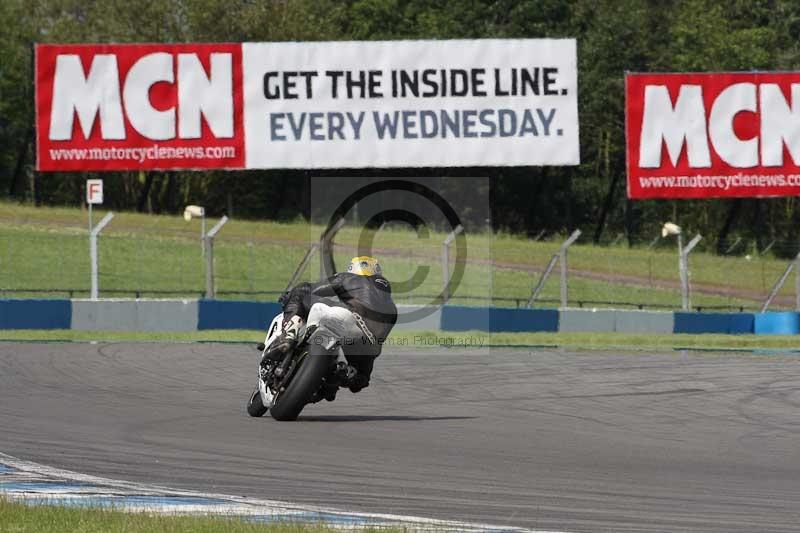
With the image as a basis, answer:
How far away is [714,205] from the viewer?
60531 mm

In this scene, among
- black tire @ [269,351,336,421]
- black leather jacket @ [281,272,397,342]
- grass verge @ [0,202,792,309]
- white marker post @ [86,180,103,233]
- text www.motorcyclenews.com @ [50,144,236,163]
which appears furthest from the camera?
grass verge @ [0,202,792,309]

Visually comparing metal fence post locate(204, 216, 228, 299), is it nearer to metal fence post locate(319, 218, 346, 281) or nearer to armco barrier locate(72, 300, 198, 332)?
armco barrier locate(72, 300, 198, 332)

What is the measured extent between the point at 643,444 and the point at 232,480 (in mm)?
3342

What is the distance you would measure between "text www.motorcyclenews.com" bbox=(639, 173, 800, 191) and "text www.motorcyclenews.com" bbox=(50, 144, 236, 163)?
8.23 meters

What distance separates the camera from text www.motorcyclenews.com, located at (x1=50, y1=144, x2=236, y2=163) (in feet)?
90.2

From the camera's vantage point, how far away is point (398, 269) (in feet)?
103

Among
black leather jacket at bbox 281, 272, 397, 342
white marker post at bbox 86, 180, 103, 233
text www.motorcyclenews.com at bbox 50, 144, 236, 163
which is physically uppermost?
text www.motorcyclenews.com at bbox 50, 144, 236, 163

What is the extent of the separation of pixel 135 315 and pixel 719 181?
1175 cm

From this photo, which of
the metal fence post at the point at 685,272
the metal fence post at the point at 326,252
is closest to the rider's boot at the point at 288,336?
the metal fence post at the point at 326,252

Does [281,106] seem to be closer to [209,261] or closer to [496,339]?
[209,261]

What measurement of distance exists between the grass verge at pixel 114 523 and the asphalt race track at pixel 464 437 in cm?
80

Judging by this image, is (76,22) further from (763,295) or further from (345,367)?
(345,367)
